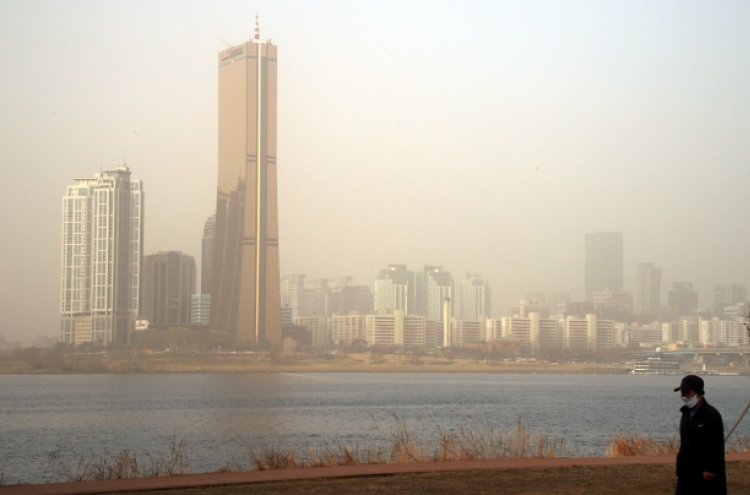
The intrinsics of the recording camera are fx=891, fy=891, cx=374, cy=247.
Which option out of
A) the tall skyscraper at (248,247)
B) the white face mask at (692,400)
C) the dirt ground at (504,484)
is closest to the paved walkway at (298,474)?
the dirt ground at (504,484)

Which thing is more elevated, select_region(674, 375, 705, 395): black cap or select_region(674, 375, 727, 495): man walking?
select_region(674, 375, 705, 395): black cap

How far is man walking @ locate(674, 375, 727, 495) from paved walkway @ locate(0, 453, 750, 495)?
8417mm

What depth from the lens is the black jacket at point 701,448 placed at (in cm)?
949

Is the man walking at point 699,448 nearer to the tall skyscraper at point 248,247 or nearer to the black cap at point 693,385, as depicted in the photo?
the black cap at point 693,385

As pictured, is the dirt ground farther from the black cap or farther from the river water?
the river water

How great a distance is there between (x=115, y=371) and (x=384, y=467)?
174044 mm

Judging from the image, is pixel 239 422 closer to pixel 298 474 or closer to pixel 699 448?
pixel 298 474

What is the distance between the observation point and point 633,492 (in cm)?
1485

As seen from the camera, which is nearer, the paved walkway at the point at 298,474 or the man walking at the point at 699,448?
the man walking at the point at 699,448

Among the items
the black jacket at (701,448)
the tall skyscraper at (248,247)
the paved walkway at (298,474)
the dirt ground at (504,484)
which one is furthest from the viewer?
the tall skyscraper at (248,247)

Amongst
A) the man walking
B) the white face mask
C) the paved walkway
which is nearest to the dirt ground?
the paved walkway

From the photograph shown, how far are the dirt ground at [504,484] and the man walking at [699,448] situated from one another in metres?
5.26

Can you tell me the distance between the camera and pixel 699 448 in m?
9.59

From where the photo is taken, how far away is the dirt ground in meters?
15.0
